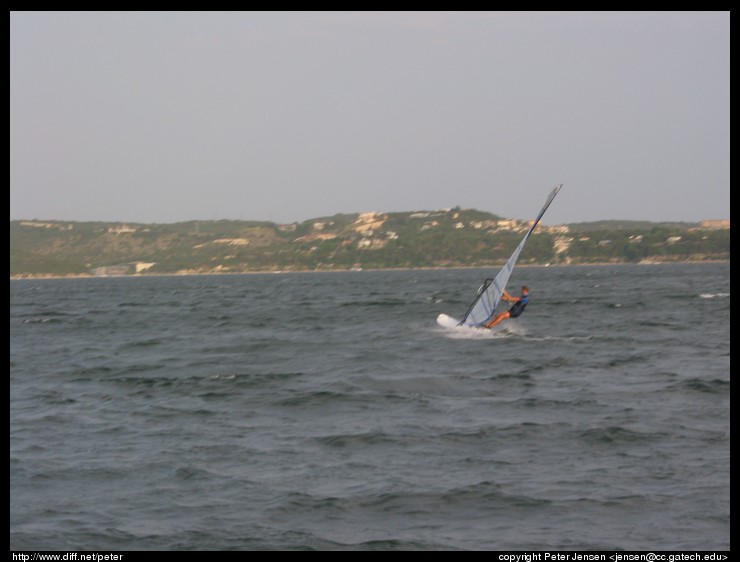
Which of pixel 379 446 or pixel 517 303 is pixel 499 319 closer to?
pixel 517 303

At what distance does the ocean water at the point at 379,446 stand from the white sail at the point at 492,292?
2.69 metres

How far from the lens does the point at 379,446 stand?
1695cm

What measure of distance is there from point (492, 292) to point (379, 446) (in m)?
20.4

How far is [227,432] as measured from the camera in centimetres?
1864

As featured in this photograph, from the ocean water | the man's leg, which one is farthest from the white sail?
the ocean water

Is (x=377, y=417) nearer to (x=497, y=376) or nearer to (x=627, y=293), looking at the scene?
(x=497, y=376)

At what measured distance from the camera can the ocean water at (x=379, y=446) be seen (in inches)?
496

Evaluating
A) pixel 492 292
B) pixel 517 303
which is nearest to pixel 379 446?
pixel 517 303

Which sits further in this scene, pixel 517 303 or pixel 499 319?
pixel 499 319

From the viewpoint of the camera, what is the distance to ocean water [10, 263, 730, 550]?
12.6 metres

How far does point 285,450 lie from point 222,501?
10.1ft

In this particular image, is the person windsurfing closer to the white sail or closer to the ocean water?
the white sail

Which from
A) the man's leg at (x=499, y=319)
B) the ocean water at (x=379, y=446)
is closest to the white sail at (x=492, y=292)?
the man's leg at (x=499, y=319)
